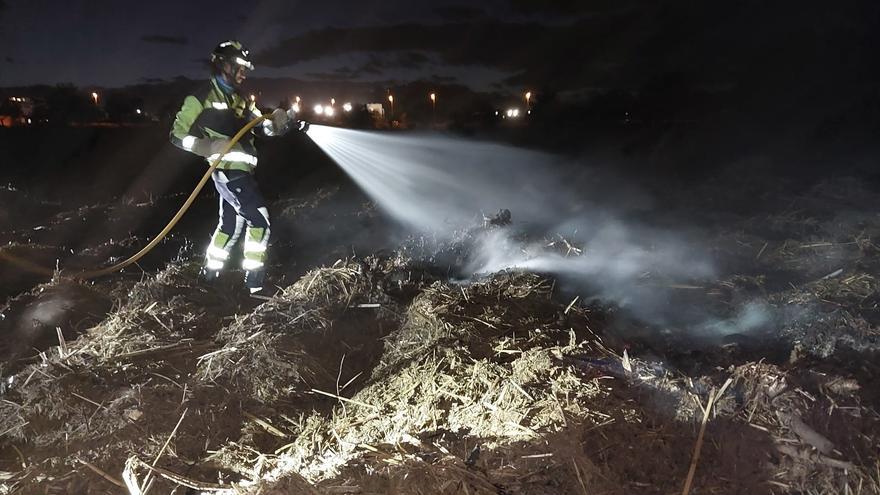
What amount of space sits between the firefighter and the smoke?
161cm

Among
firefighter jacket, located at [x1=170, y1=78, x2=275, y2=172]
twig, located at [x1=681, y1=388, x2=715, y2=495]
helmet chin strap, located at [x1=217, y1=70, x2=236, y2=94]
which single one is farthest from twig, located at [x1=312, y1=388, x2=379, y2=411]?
helmet chin strap, located at [x1=217, y1=70, x2=236, y2=94]

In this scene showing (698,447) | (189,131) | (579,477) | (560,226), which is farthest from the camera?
(560,226)

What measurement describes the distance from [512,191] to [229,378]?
906 centimetres

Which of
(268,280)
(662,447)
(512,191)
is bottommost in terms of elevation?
(512,191)

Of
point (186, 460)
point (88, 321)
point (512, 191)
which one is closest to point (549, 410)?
A: point (186, 460)

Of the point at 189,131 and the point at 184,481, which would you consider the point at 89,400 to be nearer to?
the point at 184,481

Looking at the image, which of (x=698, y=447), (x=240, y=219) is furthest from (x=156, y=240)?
(x=698, y=447)

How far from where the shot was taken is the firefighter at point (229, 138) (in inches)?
193

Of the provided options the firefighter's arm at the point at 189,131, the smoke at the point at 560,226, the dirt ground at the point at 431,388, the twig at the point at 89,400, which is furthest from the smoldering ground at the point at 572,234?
the twig at the point at 89,400

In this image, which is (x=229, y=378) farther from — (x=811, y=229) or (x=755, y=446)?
(x=811, y=229)

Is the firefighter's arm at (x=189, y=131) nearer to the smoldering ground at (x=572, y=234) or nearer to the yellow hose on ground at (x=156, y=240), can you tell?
the yellow hose on ground at (x=156, y=240)

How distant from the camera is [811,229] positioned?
7496mm

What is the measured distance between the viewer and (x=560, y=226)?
333 inches

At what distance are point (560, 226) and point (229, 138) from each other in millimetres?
5463
